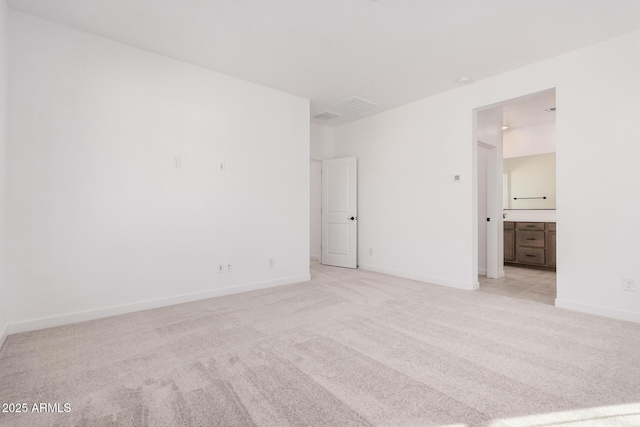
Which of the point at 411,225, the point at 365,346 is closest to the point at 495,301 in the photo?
the point at 411,225

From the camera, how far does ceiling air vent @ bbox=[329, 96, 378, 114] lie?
4.82m

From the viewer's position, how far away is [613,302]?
10.0ft

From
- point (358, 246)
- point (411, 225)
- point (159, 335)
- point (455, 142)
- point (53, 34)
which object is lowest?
point (159, 335)

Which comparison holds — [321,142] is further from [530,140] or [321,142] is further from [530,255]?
[530,255]

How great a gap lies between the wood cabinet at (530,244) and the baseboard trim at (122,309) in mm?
4719

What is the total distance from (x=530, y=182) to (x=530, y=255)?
1.58 meters

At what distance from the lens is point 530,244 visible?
5.82 metres

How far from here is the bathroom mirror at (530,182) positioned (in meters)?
6.07

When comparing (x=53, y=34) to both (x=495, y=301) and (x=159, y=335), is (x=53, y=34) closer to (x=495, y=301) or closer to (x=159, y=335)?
(x=159, y=335)

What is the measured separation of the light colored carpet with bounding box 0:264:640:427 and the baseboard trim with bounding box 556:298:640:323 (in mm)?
133

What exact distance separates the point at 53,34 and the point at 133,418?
3383 millimetres

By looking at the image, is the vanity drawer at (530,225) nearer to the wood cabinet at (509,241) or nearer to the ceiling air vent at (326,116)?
the wood cabinet at (509,241)

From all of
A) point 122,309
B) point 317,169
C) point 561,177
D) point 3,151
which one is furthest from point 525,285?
point 3,151

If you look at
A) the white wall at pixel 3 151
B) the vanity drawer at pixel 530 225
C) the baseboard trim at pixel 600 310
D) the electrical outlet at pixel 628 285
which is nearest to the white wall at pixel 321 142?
Answer: the vanity drawer at pixel 530 225
